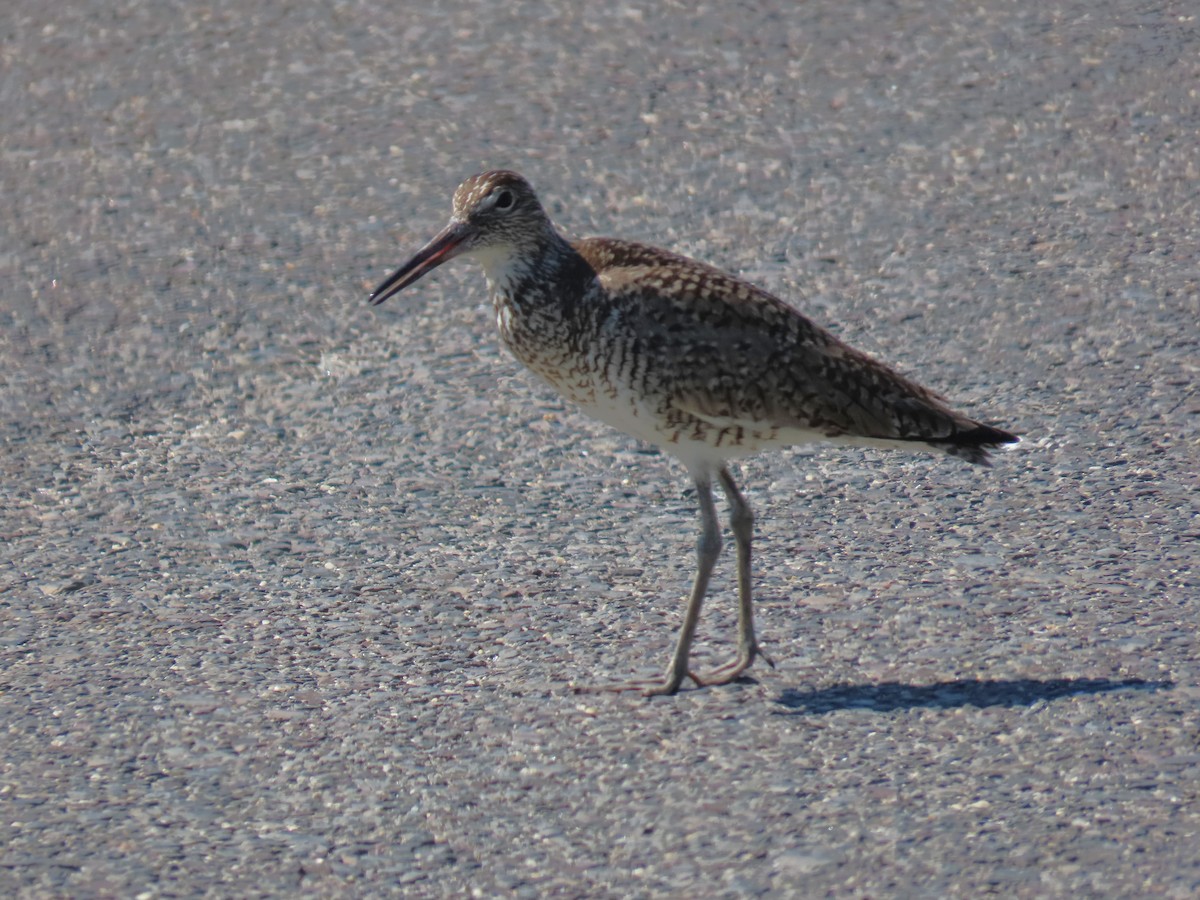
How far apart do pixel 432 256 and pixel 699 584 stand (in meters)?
1.49

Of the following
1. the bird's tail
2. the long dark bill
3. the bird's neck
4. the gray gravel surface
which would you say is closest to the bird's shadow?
the gray gravel surface

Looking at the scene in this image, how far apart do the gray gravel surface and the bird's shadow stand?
2cm

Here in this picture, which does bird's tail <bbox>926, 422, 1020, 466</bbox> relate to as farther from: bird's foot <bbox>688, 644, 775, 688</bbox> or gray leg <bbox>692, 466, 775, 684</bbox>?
bird's foot <bbox>688, 644, 775, 688</bbox>

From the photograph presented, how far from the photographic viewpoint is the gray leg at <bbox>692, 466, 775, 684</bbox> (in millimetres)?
5801

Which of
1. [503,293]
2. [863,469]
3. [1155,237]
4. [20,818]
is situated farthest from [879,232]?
[20,818]

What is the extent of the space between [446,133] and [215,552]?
3.86 metres

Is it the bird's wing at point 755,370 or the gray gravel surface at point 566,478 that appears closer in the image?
the gray gravel surface at point 566,478

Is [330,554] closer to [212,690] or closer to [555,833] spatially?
[212,690]

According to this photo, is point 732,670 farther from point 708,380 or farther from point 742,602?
point 708,380

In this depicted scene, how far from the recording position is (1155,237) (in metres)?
8.55

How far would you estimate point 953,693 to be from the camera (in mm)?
5531

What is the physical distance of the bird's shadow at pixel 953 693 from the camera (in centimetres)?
546

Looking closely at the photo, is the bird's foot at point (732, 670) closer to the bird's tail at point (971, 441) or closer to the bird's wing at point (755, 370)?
the bird's wing at point (755, 370)

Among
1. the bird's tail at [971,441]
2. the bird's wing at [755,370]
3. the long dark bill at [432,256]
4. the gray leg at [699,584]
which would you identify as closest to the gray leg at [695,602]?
the gray leg at [699,584]
